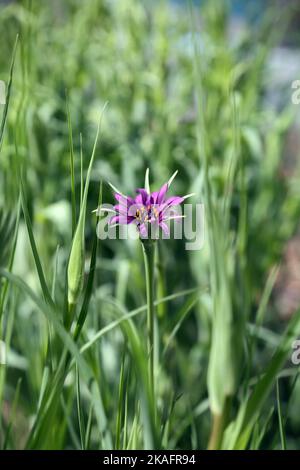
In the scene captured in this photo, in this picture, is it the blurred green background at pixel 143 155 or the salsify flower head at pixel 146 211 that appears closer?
the salsify flower head at pixel 146 211

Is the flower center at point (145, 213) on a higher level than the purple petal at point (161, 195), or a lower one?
lower

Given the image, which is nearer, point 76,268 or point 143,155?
point 76,268

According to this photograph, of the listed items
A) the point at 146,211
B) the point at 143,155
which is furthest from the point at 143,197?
the point at 143,155

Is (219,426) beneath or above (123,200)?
beneath

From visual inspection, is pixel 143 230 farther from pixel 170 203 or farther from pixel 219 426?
pixel 219 426

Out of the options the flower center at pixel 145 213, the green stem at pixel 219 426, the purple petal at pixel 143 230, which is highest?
the flower center at pixel 145 213

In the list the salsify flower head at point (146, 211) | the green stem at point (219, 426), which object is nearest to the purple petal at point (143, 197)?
the salsify flower head at point (146, 211)

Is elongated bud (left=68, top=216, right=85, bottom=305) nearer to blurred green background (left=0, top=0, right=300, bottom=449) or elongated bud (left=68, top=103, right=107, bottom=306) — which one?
elongated bud (left=68, top=103, right=107, bottom=306)

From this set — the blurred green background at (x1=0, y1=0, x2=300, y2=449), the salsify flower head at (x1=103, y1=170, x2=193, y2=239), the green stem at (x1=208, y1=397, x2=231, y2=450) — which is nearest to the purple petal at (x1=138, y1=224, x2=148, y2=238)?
the salsify flower head at (x1=103, y1=170, x2=193, y2=239)

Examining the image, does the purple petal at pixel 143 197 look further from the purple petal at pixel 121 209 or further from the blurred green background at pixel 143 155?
the blurred green background at pixel 143 155

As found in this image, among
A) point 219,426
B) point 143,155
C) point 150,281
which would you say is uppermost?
point 143,155
